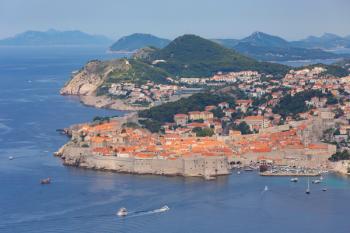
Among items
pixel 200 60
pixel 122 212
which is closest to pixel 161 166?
pixel 122 212

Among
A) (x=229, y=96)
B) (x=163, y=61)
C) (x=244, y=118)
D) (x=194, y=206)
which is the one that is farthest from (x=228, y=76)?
(x=194, y=206)

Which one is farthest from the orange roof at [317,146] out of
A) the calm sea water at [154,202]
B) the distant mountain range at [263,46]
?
the distant mountain range at [263,46]

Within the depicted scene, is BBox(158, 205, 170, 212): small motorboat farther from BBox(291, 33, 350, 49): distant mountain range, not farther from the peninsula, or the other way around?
BBox(291, 33, 350, 49): distant mountain range

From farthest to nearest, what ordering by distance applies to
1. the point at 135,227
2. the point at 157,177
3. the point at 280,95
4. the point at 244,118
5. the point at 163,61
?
1. the point at 163,61
2. the point at 280,95
3. the point at 244,118
4. the point at 157,177
5. the point at 135,227

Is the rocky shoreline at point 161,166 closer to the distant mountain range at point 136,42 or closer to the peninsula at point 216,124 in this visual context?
the peninsula at point 216,124

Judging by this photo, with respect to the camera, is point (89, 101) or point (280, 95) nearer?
point (280, 95)

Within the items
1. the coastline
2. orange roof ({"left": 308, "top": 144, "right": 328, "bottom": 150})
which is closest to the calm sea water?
orange roof ({"left": 308, "top": 144, "right": 328, "bottom": 150})

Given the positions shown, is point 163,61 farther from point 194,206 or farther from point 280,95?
point 194,206
